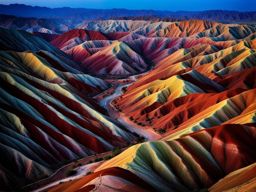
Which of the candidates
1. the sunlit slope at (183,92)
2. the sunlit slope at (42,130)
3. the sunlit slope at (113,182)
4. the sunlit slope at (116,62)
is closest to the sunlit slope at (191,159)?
the sunlit slope at (113,182)

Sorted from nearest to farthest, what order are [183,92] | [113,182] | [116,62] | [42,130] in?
1. [113,182]
2. [42,130]
3. [183,92]
4. [116,62]

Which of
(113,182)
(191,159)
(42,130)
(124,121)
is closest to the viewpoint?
(113,182)

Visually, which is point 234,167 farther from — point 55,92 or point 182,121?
point 55,92

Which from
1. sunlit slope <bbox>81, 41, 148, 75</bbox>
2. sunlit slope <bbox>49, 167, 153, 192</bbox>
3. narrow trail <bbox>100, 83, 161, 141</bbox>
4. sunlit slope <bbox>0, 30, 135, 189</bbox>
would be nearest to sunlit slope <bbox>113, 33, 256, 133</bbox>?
narrow trail <bbox>100, 83, 161, 141</bbox>

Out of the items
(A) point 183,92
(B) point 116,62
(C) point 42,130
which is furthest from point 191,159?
(B) point 116,62

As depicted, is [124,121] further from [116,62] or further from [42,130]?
[116,62]

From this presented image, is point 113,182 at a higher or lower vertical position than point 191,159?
lower

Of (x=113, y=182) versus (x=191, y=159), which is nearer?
(x=113, y=182)

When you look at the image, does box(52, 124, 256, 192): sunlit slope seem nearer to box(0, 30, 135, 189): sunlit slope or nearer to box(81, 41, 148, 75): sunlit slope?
box(0, 30, 135, 189): sunlit slope
